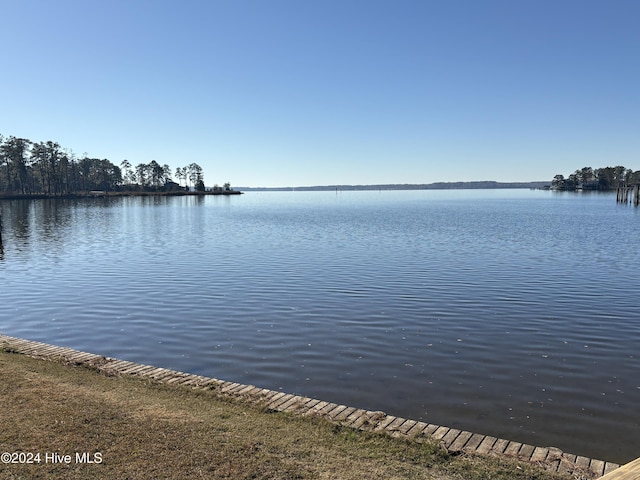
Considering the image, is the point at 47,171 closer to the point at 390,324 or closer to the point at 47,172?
the point at 47,172

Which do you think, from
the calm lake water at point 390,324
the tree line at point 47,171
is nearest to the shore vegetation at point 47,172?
the tree line at point 47,171

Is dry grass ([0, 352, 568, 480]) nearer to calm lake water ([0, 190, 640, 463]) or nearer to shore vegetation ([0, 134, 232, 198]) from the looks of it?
calm lake water ([0, 190, 640, 463])

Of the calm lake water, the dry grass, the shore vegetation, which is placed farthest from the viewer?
the shore vegetation

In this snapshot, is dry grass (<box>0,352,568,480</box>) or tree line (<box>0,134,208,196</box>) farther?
tree line (<box>0,134,208,196</box>)

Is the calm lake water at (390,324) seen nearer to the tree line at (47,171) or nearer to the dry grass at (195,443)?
the dry grass at (195,443)

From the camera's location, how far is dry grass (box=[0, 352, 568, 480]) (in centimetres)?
686

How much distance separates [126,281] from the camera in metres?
25.7

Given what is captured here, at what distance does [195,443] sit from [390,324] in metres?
10.9

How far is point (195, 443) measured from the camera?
7680mm

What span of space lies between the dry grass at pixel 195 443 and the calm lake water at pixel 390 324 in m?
2.72

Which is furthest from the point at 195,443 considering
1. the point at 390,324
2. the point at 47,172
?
the point at 47,172

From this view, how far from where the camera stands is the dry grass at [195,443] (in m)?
6.86

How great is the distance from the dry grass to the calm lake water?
272 cm

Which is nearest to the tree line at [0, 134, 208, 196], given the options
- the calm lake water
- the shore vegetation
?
the shore vegetation
